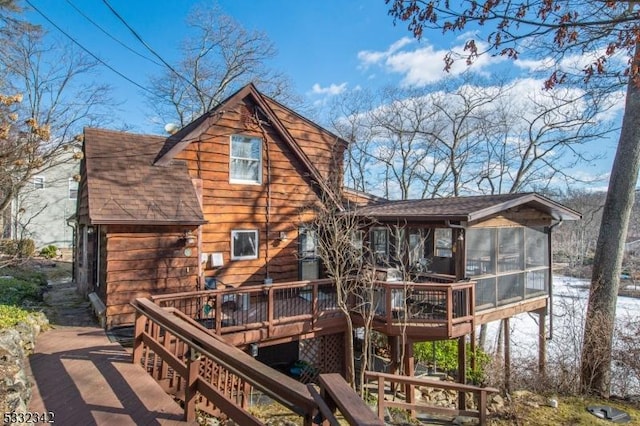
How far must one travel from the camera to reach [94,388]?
4574mm

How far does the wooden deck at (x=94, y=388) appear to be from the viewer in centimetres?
388

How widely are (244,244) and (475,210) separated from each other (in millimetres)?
5998

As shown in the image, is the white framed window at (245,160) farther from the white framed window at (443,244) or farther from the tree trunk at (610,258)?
the tree trunk at (610,258)

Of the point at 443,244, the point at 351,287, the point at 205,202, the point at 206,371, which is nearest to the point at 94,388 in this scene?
the point at 206,371

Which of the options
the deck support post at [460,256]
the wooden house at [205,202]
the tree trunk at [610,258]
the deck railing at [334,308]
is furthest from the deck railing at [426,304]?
Result: the wooden house at [205,202]

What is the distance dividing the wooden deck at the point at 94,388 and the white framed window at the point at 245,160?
538cm

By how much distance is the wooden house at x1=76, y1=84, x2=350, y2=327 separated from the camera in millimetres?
7938

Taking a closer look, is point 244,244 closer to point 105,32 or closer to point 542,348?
point 105,32

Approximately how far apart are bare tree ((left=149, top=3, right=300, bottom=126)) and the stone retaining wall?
20.7m

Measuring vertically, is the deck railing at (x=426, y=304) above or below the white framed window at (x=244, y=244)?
below

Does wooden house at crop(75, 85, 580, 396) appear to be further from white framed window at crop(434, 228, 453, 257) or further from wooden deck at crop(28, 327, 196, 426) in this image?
wooden deck at crop(28, 327, 196, 426)

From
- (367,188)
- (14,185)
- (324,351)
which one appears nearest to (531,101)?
(367,188)

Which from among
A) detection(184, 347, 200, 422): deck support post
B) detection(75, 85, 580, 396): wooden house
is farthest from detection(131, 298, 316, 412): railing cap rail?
detection(75, 85, 580, 396): wooden house

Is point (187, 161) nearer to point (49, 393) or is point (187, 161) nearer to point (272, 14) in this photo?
point (272, 14)
